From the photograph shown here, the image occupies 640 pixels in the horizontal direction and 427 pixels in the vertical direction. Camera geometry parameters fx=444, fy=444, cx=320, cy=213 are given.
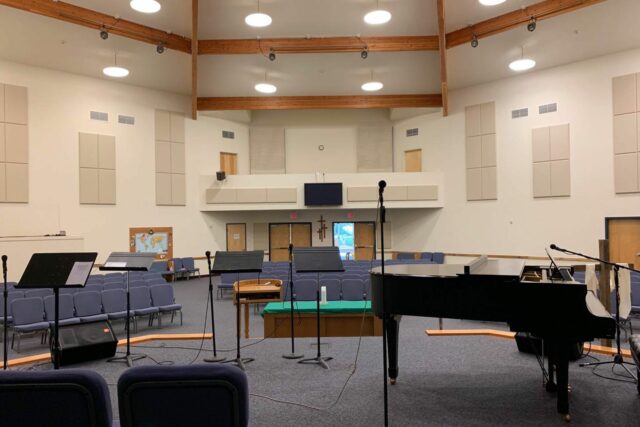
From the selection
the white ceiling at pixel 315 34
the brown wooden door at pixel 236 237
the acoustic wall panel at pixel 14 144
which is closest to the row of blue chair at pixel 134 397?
the white ceiling at pixel 315 34

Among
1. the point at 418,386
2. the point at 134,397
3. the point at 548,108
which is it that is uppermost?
the point at 548,108

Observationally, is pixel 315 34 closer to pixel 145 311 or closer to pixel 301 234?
pixel 301 234

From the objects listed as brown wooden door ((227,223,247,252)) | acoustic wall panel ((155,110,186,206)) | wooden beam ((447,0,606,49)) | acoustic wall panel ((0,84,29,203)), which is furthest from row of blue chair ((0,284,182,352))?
wooden beam ((447,0,606,49))

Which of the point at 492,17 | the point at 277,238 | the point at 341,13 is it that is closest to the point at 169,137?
the point at 277,238

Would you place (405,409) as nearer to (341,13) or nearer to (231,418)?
(231,418)

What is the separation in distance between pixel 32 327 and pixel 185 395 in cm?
518

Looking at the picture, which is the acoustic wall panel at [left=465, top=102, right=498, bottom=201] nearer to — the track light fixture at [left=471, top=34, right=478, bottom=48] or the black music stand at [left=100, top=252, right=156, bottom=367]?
the track light fixture at [left=471, top=34, right=478, bottom=48]

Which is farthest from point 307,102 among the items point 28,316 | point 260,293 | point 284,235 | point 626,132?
point 28,316

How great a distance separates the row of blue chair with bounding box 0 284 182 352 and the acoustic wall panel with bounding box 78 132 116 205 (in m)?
5.72

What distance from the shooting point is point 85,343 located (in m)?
4.80

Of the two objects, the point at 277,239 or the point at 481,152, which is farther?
the point at 277,239

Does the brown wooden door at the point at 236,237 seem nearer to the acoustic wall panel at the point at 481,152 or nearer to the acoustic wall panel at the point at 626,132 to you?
the acoustic wall panel at the point at 481,152

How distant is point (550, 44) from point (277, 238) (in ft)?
33.5

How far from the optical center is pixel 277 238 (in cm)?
1609
